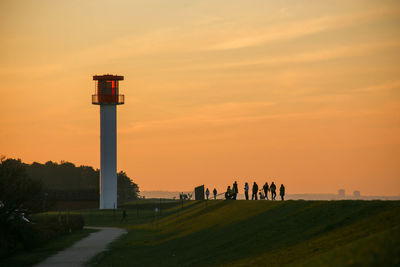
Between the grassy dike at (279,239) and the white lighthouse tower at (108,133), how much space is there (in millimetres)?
46342

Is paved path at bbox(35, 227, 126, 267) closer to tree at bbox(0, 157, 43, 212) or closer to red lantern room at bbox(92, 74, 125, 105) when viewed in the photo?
tree at bbox(0, 157, 43, 212)

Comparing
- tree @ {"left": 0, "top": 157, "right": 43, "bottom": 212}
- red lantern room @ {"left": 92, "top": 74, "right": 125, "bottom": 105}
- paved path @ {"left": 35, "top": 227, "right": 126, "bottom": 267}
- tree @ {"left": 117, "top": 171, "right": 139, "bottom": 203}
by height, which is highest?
red lantern room @ {"left": 92, "top": 74, "right": 125, "bottom": 105}

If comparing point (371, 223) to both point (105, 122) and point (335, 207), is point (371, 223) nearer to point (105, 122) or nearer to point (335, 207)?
point (335, 207)

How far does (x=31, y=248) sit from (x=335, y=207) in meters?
22.4

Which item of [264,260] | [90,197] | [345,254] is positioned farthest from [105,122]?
[345,254]

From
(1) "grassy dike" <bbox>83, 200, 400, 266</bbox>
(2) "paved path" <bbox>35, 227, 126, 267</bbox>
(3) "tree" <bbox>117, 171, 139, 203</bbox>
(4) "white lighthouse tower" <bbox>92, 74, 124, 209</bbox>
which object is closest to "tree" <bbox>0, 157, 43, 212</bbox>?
(2) "paved path" <bbox>35, 227, 126, 267</bbox>

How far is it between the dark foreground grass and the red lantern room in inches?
1799

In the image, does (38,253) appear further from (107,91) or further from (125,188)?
(125,188)

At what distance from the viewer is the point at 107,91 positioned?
11500 cm

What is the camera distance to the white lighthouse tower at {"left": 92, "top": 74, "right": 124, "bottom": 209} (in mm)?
113500

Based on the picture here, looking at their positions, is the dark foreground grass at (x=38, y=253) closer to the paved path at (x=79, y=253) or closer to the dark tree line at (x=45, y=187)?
the paved path at (x=79, y=253)

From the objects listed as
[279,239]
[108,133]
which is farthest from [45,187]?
[279,239]

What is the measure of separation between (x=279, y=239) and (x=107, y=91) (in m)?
74.5

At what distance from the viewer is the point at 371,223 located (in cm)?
3828
